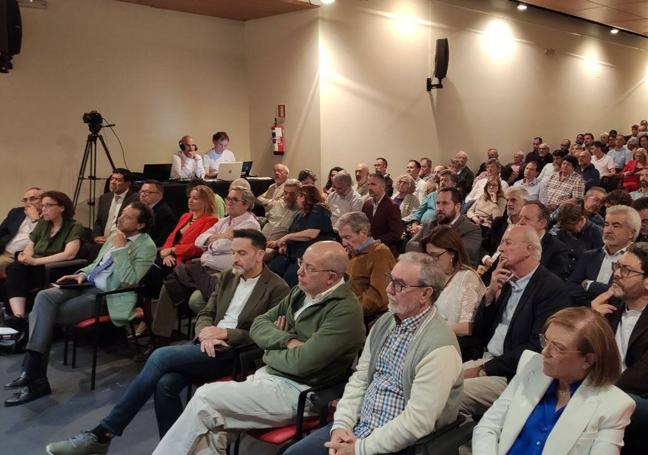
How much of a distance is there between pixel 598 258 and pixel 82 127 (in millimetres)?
6555

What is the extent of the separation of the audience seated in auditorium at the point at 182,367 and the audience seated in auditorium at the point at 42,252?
1.94 meters

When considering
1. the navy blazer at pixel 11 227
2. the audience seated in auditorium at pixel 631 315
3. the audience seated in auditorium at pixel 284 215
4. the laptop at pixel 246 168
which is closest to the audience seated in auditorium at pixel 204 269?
the audience seated in auditorium at pixel 284 215

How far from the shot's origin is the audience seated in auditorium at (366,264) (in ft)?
11.2

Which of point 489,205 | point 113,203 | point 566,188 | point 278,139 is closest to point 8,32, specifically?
point 113,203

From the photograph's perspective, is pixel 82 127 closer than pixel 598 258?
No

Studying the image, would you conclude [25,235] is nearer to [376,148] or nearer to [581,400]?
[581,400]

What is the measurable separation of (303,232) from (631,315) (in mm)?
2786

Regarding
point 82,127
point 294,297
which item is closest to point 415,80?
point 82,127

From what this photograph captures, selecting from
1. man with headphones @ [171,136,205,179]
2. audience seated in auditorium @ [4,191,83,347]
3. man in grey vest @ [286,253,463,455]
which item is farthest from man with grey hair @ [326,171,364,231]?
man in grey vest @ [286,253,463,455]

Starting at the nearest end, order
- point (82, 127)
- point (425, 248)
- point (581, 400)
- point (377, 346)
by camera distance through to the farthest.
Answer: point (581, 400) < point (377, 346) < point (425, 248) < point (82, 127)

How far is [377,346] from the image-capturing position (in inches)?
89.0

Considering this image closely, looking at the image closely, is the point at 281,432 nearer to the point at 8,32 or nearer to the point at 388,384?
the point at 388,384

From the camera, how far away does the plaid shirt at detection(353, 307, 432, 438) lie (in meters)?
2.13

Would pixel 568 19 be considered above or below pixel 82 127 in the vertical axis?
above
